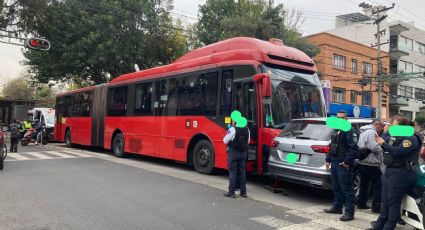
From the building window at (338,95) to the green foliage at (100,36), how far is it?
19603mm

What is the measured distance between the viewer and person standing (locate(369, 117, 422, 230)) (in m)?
5.54

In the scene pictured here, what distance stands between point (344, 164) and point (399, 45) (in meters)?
47.4

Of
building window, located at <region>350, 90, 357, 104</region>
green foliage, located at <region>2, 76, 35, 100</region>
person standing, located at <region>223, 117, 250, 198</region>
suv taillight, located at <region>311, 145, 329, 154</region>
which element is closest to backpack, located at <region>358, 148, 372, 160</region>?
suv taillight, located at <region>311, 145, 329, 154</region>

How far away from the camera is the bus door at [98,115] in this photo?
16.8 metres

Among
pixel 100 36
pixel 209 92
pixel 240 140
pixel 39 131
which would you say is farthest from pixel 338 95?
pixel 240 140

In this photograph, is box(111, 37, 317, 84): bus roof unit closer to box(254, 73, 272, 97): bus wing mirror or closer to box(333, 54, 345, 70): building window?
box(254, 73, 272, 97): bus wing mirror

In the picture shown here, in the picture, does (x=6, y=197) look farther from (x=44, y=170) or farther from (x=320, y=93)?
(x=320, y=93)

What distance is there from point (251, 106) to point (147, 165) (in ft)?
16.5

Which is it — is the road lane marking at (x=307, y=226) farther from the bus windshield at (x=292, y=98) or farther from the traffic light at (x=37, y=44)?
the traffic light at (x=37, y=44)

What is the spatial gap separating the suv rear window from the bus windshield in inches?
29.8

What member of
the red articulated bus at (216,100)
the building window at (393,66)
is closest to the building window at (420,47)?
the building window at (393,66)

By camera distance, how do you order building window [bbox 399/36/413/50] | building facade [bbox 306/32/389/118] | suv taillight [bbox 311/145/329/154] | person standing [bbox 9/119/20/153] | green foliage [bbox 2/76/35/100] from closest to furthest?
suv taillight [bbox 311/145/329/154], person standing [bbox 9/119/20/153], building facade [bbox 306/32/389/118], building window [bbox 399/36/413/50], green foliage [bbox 2/76/35/100]

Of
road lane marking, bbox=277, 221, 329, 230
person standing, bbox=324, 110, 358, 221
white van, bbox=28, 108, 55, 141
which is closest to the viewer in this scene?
road lane marking, bbox=277, 221, 329, 230

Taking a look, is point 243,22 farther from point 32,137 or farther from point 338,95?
point 338,95
